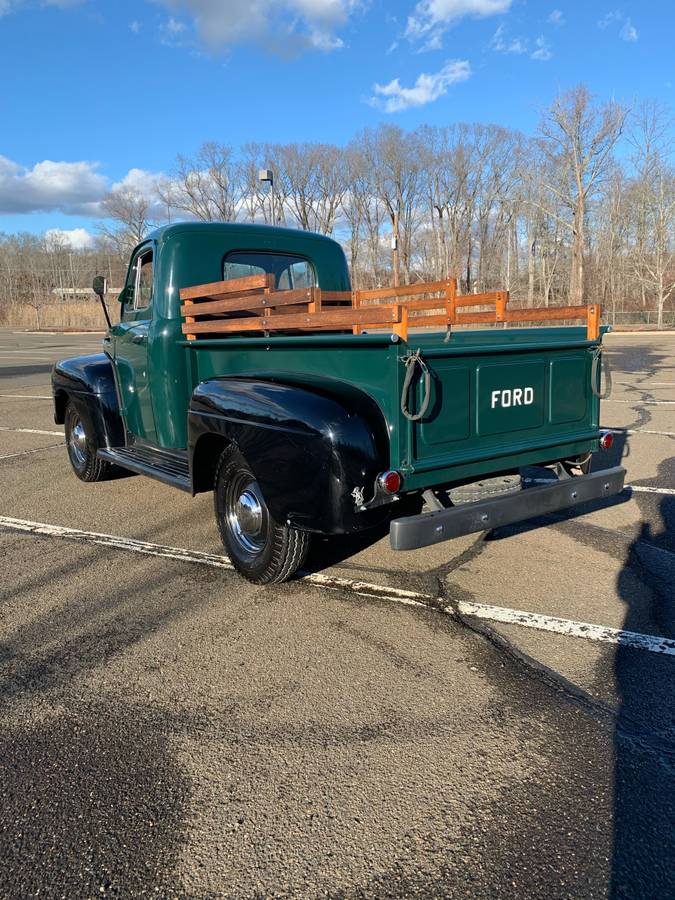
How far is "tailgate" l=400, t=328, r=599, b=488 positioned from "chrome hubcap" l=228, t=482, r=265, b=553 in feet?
3.45

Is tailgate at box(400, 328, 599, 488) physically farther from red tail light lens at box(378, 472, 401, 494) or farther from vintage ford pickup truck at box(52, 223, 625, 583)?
red tail light lens at box(378, 472, 401, 494)

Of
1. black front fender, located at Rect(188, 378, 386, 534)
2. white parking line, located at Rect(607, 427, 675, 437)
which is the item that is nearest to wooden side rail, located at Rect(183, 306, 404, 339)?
black front fender, located at Rect(188, 378, 386, 534)

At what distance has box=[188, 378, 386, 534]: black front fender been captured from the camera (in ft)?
10.6

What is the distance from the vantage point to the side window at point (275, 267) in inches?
209

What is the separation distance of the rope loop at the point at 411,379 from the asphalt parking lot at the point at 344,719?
1.12m

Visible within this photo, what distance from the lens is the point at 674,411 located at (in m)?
10.1

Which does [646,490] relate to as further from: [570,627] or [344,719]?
[344,719]

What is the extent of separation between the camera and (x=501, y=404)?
3.83m

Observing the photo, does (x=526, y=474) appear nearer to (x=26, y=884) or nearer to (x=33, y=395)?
(x=26, y=884)

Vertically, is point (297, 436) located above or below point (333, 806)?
above

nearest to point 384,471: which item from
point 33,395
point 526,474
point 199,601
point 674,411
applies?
point 199,601

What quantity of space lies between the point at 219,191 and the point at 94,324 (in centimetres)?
1665

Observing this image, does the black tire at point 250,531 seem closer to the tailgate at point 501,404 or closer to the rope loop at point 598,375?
the tailgate at point 501,404

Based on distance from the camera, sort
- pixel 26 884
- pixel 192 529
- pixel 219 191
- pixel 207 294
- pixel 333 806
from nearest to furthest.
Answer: pixel 26 884 < pixel 333 806 < pixel 207 294 < pixel 192 529 < pixel 219 191
